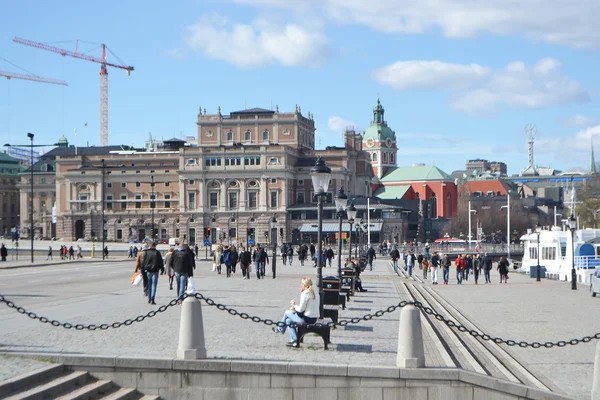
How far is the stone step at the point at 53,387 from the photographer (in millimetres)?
12539

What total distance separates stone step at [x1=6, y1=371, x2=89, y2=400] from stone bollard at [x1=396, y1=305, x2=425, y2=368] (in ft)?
16.2

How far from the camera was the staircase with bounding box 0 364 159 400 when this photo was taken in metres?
12.6

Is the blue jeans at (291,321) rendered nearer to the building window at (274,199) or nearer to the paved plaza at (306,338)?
the paved plaza at (306,338)

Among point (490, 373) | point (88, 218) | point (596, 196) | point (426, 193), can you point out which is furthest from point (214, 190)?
point (490, 373)

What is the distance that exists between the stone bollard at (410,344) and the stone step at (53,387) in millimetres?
4950

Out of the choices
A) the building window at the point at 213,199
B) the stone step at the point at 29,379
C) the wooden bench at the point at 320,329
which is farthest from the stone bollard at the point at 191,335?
the building window at the point at 213,199

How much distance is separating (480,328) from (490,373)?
8.39m

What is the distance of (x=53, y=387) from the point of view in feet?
42.9

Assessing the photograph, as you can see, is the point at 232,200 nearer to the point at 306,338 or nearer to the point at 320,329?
the point at 306,338

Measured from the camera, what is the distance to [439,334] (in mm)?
20594

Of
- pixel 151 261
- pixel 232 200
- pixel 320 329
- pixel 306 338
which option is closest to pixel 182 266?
pixel 151 261

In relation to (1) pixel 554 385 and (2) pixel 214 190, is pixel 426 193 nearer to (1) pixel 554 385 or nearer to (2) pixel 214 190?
(2) pixel 214 190

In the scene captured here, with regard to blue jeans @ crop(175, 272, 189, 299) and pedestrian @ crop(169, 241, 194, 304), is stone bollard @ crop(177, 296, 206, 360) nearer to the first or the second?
pedestrian @ crop(169, 241, 194, 304)

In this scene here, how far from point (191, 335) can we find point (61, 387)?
217 cm
